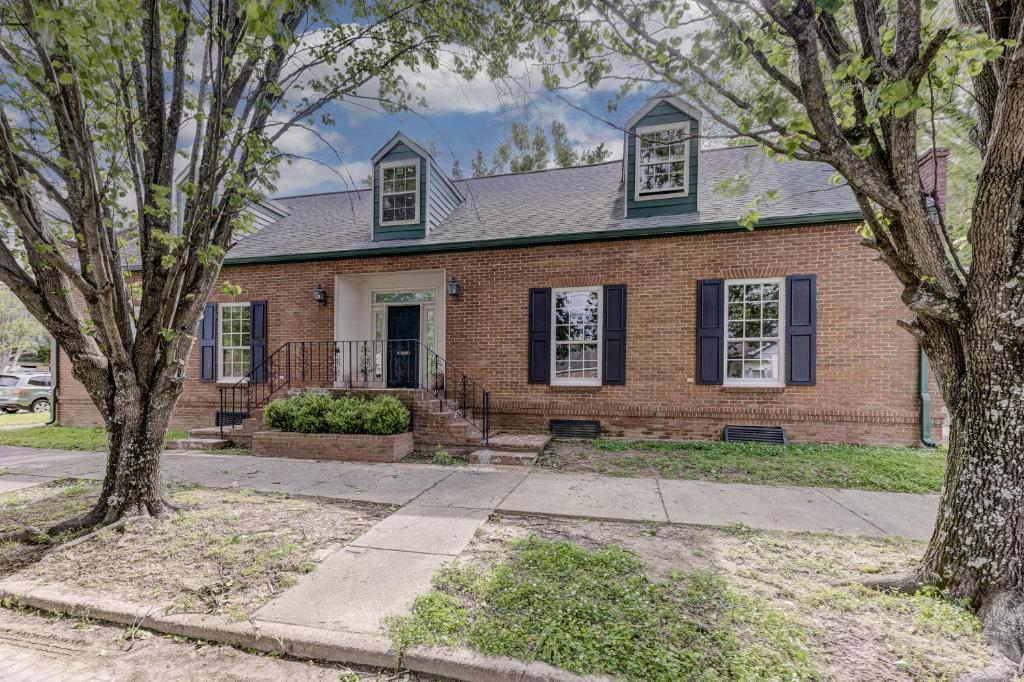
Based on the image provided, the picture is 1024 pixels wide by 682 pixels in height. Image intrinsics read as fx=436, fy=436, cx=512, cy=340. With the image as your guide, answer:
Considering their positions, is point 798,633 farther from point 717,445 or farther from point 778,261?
point 778,261

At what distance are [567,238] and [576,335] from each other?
180 cm

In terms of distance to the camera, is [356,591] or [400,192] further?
[400,192]

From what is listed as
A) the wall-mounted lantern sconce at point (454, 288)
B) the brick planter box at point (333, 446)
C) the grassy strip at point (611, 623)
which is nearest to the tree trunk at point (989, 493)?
the grassy strip at point (611, 623)

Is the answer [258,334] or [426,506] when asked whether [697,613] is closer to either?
[426,506]

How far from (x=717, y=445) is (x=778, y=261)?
3.26 meters

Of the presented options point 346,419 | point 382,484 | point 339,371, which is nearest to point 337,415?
point 346,419

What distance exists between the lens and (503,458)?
6.45m

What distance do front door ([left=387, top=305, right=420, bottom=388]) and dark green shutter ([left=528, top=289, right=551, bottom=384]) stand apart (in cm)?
263

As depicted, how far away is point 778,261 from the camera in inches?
289

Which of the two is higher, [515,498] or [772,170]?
[772,170]

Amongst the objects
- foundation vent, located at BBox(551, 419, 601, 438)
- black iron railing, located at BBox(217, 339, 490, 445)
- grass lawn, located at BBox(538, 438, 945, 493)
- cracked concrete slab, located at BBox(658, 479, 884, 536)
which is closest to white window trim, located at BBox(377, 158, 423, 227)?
black iron railing, located at BBox(217, 339, 490, 445)

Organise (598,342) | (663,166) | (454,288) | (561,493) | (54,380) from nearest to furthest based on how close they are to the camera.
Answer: (561,493) < (598,342) < (663,166) < (454,288) < (54,380)

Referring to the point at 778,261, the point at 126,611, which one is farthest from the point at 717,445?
the point at 126,611

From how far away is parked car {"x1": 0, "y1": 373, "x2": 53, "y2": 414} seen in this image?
14922 mm
